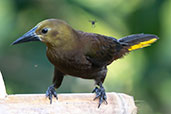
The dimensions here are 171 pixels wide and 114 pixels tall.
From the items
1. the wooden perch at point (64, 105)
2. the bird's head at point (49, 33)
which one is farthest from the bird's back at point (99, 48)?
the wooden perch at point (64, 105)

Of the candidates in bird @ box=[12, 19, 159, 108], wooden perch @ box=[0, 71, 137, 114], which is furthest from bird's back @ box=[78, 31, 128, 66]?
wooden perch @ box=[0, 71, 137, 114]

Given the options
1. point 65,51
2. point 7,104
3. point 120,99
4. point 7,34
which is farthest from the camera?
point 7,34

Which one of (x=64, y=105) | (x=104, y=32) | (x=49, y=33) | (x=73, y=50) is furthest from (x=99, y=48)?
(x=104, y=32)

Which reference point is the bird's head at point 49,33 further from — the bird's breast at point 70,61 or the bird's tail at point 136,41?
the bird's tail at point 136,41

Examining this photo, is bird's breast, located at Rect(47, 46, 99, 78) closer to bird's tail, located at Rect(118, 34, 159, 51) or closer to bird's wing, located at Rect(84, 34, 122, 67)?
bird's wing, located at Rect(84, 34, 122, 67)

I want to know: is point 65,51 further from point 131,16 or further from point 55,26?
point 131,16

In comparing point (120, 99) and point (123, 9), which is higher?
point (123, 9)

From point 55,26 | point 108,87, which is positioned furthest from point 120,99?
point 108,87

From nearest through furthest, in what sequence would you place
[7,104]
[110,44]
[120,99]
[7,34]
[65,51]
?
[7,104]
[120,99]
[65,51]
[110,44]
[7,34]
